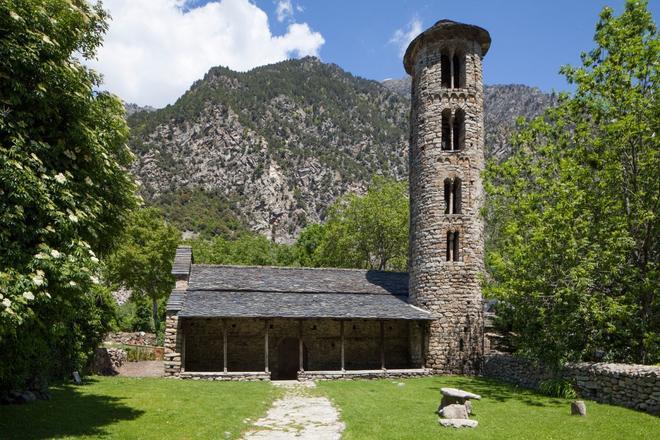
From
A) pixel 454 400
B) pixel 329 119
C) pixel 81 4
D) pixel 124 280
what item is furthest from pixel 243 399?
pixel 329 119

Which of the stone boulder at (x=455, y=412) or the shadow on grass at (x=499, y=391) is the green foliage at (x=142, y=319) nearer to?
the shadow on grass at (x=499, y=391)

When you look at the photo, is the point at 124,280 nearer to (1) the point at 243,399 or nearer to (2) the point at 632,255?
(1) the point at 243,399

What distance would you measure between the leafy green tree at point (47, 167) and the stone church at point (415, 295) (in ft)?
36.8

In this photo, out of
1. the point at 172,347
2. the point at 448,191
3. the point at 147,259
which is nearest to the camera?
the point at 172,347

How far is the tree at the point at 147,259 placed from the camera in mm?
36375

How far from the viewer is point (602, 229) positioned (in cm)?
1518

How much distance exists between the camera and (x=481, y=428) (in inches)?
416

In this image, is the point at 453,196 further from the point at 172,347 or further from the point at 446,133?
the point at 172,347

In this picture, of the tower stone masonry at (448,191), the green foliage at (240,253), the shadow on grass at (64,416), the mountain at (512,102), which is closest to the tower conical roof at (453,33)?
the tower stone masonry at (448,191)

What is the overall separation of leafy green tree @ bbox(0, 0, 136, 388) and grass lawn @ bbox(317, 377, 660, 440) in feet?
19.8

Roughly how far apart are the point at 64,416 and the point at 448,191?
17.5 meters

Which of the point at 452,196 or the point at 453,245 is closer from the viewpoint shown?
the point at 453,245

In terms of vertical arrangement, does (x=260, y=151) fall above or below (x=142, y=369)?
above

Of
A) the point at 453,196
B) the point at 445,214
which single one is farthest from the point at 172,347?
the point at 453,196
